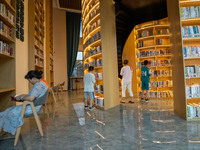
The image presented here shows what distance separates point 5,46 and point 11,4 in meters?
0.84

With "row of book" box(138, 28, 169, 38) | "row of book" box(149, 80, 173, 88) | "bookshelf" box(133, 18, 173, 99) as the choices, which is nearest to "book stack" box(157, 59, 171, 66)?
"bookshelf" box(133, 18, 173, 99)

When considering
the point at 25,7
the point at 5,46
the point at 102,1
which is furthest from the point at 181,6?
the point at 25,7

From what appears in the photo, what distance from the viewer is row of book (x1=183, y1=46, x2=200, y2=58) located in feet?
9.00

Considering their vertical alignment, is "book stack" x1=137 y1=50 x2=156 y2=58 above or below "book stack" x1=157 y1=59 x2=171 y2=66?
above

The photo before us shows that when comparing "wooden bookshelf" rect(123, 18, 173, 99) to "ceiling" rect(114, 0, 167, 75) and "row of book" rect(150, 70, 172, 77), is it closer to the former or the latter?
"row of book" rect(150, 70, 172, 77)

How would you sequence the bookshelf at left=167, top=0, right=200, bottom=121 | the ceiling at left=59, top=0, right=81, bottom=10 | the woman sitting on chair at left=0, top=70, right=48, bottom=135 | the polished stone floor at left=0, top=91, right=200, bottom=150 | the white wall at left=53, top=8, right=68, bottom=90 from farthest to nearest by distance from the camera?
the white wall at left=53, top=8, right=68, bottom=90 < the ceiling at left=59, top=0, right=81, bottom=10 < the bookshelf at left=167, top=0, right=200, bottom=121 < the woman sitting on chair at left=0, top=70, right=48, bottom=135 < the polished stone floor at left=0, top=91, right=200, bottom=150

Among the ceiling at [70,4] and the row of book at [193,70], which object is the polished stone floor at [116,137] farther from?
the ceiling at [70,4]

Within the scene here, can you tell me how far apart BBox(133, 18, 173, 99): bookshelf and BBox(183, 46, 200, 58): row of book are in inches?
116

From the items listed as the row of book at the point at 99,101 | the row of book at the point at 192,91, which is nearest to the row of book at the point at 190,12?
the row of book at the point at 192,91

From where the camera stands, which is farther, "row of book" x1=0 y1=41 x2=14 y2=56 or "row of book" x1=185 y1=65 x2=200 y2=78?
"row of book" x1=185 y1=65 x2=200 y2=78

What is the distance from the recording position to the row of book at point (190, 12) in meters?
2.79

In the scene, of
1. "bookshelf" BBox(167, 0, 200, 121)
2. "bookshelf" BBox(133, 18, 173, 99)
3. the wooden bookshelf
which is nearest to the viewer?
"bookshelf" BBox(167, 0, 200, 121)

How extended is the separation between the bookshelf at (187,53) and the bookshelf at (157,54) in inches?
104

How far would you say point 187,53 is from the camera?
276cm
